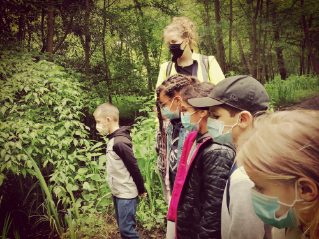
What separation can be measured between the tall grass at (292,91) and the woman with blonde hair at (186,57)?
36.0 ft

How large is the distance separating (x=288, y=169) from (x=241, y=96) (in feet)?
3.30

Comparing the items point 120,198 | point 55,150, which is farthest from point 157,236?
point 55,150

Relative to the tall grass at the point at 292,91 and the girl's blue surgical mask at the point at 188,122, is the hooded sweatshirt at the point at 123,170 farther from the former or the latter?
the tall grass at the point at 292,91

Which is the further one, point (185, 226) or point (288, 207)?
point (185, 226)

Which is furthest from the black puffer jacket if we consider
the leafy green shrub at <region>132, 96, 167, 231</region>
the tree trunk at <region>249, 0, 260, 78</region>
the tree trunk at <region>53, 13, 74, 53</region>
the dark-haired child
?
the tree trunk at <region>249, 0, 260, 78</region>

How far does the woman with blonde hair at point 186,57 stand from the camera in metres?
3.40

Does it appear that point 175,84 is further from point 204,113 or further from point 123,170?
point 123,170

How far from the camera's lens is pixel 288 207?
4.13 ft

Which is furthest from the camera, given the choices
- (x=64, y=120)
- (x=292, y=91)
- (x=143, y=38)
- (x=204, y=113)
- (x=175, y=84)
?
(x=292, y=91)

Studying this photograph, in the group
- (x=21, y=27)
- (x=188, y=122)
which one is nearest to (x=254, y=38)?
(x=21, y=27)

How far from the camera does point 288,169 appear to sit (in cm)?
118

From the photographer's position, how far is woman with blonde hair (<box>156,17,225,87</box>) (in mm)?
3404

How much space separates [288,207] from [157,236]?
3.28 metres

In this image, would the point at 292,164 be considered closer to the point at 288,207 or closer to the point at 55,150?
the point at 288,207
